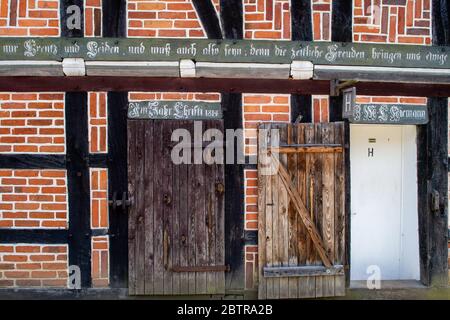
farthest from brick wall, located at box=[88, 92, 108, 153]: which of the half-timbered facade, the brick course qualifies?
the brick course

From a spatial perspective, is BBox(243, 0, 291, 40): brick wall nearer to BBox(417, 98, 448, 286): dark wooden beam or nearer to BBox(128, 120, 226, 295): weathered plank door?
BBox(128, 120, 226, 295): weathered plank door

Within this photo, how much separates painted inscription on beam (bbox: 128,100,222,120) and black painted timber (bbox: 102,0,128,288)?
0.15 metres

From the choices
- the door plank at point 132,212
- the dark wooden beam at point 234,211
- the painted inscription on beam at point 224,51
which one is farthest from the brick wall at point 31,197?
the dark wooden beam at point 234,211

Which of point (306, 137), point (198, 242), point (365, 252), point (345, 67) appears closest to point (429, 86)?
point (345, 67)

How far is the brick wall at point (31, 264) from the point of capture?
3.79 m

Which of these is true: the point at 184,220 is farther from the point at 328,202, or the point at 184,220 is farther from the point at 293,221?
the point at 328,202

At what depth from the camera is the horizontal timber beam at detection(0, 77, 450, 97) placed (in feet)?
12.4

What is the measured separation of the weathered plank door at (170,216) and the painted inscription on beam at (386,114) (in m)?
1.51

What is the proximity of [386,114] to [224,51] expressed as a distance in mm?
1843

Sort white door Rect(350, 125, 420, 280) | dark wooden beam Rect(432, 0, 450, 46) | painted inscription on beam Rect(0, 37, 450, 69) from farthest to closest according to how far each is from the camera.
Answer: white door Rect(350, 125, 420, 280)
dark wooden beam Rect(432, 0, 450, 46)
painted inscription on beam Rect(0, 37, 450, 69)

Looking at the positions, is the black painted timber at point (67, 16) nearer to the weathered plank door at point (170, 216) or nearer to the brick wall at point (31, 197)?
the weathered plank door at point (170, 216)

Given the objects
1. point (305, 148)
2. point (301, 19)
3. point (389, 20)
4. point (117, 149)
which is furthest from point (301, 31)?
point (117, 149)

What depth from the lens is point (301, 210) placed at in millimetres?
3760

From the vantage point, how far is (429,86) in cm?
396
